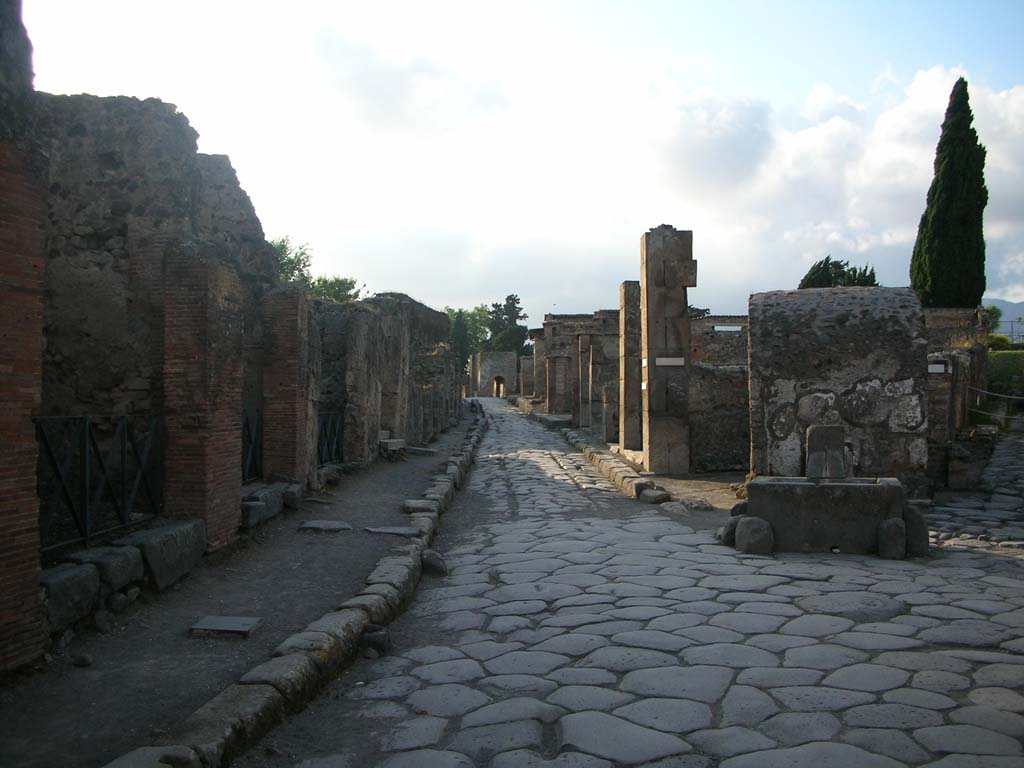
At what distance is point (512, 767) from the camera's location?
3252 mm

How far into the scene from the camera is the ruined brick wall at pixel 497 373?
2329 inches

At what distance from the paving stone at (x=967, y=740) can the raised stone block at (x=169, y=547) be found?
4624 mm

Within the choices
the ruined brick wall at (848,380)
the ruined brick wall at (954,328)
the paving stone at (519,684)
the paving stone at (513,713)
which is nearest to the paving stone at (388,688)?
the paving stone at (519,684)

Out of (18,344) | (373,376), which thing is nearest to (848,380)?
(18,344)

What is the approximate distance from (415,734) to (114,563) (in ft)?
8.22

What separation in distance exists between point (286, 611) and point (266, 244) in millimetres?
5624

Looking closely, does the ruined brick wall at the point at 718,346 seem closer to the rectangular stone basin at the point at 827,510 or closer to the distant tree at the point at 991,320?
the distant tree at the point at 991,320

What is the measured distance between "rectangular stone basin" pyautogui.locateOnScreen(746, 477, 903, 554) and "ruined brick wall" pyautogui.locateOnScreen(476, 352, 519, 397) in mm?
51446

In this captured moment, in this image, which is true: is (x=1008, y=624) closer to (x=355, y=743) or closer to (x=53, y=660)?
(x=355, y=743)

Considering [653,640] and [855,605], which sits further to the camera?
[855,605]

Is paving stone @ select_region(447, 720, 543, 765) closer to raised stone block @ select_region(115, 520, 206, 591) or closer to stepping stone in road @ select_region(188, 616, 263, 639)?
stepping stone in road @ select_region(188, 616, 263, 639)

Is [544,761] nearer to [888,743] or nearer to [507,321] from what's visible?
[888,743]

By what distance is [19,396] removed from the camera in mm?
4180

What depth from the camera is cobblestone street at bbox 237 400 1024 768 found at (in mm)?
3363
